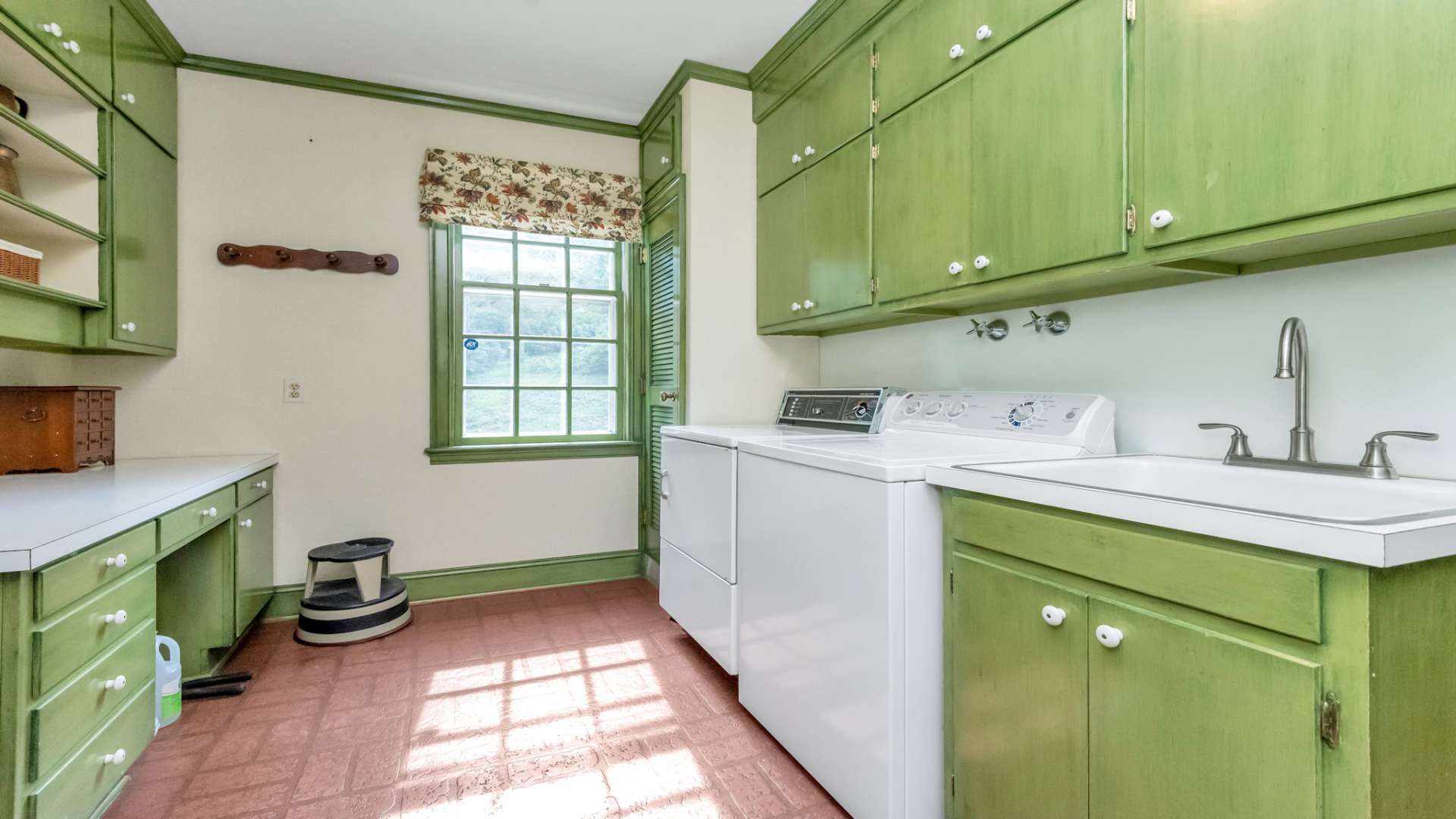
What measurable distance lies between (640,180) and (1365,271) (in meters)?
3.04

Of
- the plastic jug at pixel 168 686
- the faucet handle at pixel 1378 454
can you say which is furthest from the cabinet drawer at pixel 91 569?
the faucet handle at pixel 1378 454

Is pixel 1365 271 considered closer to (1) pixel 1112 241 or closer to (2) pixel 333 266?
(1) pixel 1112 241

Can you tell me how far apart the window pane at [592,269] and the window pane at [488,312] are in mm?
380

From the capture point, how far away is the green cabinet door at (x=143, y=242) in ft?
7.67

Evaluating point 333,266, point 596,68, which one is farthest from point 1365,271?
point 333,266

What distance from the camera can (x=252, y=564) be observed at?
256 centimetres

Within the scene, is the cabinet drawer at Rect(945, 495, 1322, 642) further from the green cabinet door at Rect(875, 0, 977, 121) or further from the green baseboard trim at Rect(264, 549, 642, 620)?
the green baseboard trim at Rect(264, 549, 642, 620)

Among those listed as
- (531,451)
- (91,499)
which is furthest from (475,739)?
(531,451)

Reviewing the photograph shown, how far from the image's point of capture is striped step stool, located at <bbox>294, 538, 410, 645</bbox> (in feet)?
8.75

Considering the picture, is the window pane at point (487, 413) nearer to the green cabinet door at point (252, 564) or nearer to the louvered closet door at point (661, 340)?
the louvered closet door at point (661, 340)

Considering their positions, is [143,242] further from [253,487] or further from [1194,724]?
[1194,724]

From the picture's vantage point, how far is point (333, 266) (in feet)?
9.86

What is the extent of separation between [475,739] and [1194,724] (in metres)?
1.87

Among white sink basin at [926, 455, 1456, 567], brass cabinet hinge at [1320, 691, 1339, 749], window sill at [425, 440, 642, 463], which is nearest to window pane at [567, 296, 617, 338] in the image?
window sill at [425, 440, 642, 463]
